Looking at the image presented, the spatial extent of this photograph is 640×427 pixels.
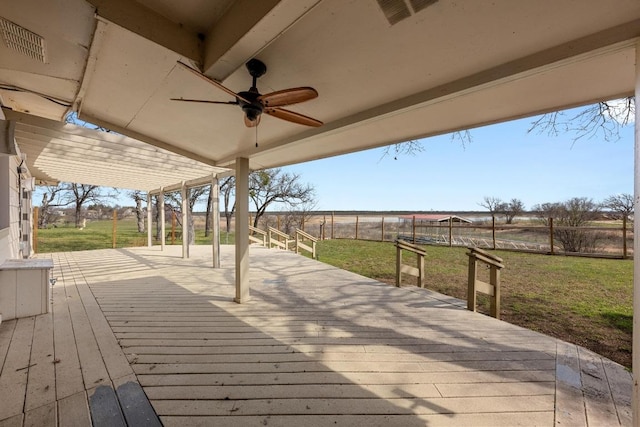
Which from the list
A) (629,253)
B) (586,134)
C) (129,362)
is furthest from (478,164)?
(129,362)

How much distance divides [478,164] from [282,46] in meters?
24.9

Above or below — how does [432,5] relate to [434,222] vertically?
above

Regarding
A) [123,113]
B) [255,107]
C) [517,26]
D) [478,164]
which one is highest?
[478,164]

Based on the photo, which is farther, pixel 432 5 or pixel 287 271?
pixel 287 271

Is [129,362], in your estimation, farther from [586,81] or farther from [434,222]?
[434,222]

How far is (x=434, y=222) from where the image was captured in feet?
46.0

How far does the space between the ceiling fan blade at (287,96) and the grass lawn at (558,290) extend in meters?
4.39

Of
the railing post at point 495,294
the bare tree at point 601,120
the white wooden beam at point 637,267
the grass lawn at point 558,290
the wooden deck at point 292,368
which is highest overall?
the bare tree at point 601,120

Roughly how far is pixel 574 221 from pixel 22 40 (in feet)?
47.2

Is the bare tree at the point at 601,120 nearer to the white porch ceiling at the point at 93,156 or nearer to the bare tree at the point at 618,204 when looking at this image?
the white porch ceiling at the point at 93,156

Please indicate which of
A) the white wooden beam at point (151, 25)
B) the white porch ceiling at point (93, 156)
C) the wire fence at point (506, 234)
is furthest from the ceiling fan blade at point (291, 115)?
the wire fence at point (506, 234)

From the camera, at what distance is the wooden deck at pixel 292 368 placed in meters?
1.64

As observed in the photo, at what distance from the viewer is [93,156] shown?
487 cm

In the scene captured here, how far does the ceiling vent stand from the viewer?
3.75 ft
